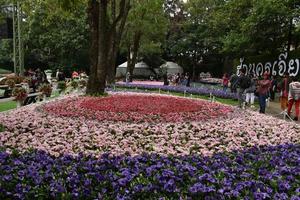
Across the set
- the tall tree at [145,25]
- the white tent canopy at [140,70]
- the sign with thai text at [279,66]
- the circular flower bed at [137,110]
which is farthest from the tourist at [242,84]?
the white tent canopy at [140,70]

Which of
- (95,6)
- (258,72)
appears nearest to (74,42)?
(258,72)

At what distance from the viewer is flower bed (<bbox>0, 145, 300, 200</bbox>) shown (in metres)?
4.71

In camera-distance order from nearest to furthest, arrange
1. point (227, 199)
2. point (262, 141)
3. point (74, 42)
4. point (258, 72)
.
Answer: point (227, 199) → point (262, 141) → point (258, 72) → point (74, 42)

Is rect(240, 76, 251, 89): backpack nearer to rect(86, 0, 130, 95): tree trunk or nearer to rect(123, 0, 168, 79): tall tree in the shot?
rect(86, 0, 130, 95): tree trunk

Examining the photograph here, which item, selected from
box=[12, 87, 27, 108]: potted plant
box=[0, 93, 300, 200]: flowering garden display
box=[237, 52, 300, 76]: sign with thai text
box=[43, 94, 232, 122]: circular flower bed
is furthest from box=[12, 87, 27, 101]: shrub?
box=[237, 52, 300, 76]: sign with thai text

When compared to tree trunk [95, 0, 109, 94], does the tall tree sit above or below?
above

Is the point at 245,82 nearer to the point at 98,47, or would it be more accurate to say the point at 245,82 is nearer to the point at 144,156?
the point at 98,47

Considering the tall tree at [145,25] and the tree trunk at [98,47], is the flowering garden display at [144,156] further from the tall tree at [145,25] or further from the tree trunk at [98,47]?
the tall tree at [145,25]

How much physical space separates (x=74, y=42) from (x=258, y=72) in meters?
25.7

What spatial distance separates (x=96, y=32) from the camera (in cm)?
1850

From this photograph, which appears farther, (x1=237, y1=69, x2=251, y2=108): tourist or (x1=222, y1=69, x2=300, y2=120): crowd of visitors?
(x1=237, y1=69, x2=251, y2=108): tourist

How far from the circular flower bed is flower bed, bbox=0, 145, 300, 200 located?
5.69m

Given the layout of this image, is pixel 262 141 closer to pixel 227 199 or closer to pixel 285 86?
pixel 227 199

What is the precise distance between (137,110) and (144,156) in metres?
6.58
